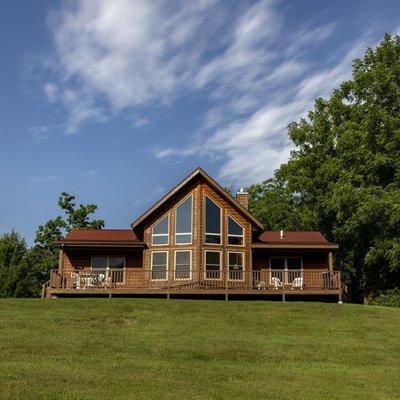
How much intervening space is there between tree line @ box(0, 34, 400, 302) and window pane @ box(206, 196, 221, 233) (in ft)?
28.9

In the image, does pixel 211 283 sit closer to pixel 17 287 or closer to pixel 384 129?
pixel 384 129

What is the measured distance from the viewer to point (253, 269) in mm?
31203

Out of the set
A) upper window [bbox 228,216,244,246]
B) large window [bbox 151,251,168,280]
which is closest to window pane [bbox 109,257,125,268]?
large window [bbox 151,251,168,280]

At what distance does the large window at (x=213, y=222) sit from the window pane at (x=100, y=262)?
611 cm

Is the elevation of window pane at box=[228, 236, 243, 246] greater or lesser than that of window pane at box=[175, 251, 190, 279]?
greater

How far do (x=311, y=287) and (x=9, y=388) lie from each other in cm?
1941

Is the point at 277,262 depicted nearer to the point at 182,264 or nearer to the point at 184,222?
the point at 182,264

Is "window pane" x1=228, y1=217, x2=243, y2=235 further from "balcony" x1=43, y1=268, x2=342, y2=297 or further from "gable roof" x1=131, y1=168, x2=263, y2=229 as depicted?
"balcony" x1=43, y1=268, x2=342, y2=297

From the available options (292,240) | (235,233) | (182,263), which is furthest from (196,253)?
(292,240)

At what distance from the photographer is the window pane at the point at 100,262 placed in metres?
31.0

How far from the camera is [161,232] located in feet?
100

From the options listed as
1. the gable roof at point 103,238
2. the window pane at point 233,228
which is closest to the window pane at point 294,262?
the window pane at point 233,228

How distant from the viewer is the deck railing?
28.1m

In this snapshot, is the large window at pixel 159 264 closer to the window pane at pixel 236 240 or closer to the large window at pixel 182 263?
the large window at pixel 182 263
